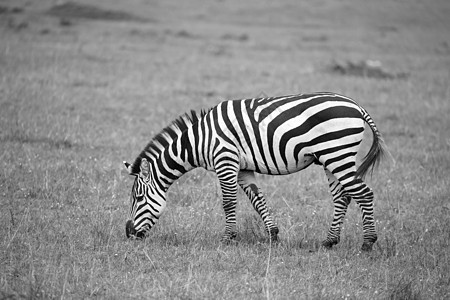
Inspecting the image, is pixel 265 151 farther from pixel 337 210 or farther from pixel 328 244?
pixel 328 244

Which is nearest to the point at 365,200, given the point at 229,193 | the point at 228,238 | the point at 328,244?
the point at 328,244

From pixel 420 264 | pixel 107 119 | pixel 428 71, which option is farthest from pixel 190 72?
pixel 420 264

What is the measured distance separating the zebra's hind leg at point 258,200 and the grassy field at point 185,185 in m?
0.16

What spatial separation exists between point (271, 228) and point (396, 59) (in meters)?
17.0

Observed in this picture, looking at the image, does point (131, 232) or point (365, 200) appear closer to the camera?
point (365, 200)

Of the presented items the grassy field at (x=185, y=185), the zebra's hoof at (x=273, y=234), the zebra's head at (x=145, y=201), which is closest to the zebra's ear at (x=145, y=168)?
the zebra's head at (x=145, y=201)

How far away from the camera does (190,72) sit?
1723 cm

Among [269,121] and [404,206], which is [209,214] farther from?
[404,206]

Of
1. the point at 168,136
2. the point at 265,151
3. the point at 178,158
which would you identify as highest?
the point at 168,136

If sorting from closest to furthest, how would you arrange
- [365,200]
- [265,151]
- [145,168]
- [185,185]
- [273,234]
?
[365,200] < [265,151] < [145,168] < [273,234] < [185,185]

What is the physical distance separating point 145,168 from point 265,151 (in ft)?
4.29

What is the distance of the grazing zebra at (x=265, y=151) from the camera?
233 inches

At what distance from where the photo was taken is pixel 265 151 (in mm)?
6090

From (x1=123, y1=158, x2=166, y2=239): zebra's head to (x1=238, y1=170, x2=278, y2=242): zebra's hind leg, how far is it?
935 mm
